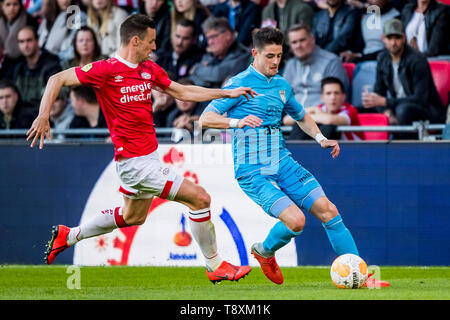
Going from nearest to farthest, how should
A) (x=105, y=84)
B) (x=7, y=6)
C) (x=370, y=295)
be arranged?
(x=370, y=295) < (x=105, y=84) < (x=7, y=6)

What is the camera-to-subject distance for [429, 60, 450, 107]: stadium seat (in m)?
12.3

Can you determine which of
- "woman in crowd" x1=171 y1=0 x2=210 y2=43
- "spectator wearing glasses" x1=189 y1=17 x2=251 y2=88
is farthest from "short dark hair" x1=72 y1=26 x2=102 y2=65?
"spectator wearing glasses" x1=189 y1=17 x2=251 y2=88

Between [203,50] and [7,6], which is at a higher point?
[7,6]

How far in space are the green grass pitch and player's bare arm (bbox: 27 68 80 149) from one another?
1.38 meters

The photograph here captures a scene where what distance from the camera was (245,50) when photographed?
523 inches

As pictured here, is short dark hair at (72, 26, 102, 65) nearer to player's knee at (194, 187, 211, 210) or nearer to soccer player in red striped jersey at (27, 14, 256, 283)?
soccer player in red striped jersey at (27, 14, 256, 283)

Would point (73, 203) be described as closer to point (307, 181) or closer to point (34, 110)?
point (34, 110)

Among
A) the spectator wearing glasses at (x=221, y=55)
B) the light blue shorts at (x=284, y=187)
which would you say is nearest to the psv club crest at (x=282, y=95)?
the light blue shorts at (x=284, y=187)

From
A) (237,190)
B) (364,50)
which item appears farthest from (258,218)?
(364,50)

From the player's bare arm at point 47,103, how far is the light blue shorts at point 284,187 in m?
1.97

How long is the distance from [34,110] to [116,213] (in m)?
6.10

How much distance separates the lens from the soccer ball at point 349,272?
24.5 feet

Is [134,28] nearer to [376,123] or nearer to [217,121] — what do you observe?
[217,121]

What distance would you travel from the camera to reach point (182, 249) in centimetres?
1120
